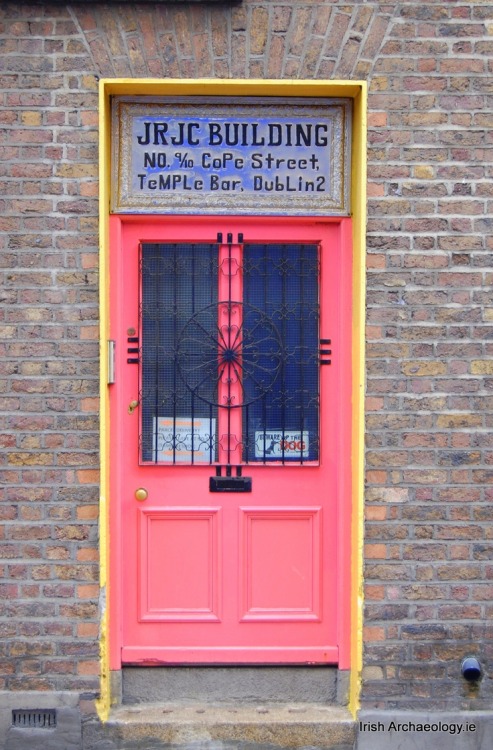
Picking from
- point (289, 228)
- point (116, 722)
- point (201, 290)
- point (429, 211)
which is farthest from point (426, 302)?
point (116, 722)

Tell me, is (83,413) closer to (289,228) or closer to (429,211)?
(289,228)

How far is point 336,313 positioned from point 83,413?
4.71ft

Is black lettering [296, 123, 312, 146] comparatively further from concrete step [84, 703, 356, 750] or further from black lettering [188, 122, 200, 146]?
concrete step [84, 703, 356, 750]

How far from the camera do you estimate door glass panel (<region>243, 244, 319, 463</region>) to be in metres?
4.24

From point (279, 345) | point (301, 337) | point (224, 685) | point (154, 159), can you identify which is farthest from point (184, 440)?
point (154, 159)

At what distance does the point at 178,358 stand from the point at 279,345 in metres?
0.55

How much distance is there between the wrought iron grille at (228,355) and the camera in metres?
4.22

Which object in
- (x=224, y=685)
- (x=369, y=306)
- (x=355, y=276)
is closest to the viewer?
(x=369, y=306)

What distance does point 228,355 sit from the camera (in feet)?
13.8

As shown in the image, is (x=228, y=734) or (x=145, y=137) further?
(x=145, y=137)

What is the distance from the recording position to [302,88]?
13.1 feet

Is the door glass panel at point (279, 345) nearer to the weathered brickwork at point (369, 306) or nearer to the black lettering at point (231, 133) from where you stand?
the weathered brickwork at point (369, 306)

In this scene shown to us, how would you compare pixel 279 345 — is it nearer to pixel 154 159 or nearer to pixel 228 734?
pixel 154 159

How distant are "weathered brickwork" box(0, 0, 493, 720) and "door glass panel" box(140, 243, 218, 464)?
1.18ft
